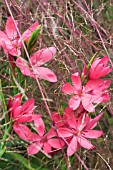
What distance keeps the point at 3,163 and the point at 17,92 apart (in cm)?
32

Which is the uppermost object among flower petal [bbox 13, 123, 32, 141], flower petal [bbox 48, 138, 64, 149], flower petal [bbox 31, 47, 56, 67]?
flower petal [bbox 31, 47, 56, 67]

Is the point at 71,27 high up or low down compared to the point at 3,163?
up

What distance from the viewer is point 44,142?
736mm

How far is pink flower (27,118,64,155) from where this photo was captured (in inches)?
28.3

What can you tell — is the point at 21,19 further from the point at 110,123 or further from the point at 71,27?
the point at 110,123

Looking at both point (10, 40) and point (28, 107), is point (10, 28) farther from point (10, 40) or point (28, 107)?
point (28, 107)

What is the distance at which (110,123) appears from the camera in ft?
3.86

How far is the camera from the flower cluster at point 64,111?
0.70 m

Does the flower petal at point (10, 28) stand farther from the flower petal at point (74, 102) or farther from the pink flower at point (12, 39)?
the flower petal at point (74, 102)

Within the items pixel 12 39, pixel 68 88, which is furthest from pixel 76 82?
pixel 12 39

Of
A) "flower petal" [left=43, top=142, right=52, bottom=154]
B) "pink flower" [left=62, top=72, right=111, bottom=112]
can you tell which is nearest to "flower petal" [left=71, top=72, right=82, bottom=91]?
"pink flower" [left=62, top=72, right=111, bottom=112]

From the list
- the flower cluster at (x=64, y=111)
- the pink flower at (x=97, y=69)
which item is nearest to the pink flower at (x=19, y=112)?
the flower cluster at (x=64, y=111)

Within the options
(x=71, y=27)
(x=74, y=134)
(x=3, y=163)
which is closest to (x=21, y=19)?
(x=71, y=27)

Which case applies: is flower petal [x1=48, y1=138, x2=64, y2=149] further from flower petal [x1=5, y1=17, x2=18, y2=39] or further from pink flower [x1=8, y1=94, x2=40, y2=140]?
flower petal [x1=5, y1=17, x2=18, y2=39]
